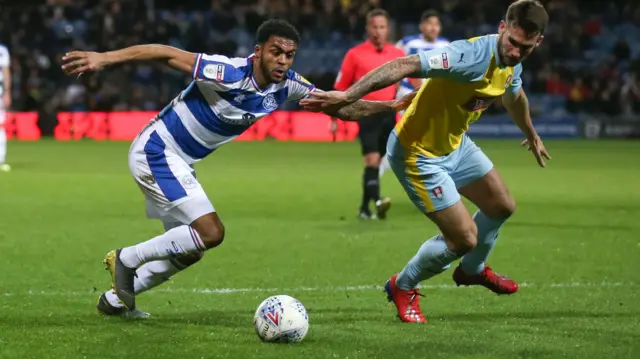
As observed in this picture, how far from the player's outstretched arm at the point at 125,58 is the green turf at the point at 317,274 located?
151cm

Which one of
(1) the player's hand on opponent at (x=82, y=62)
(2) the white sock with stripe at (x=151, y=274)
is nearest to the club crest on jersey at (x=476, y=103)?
(2) the white sock with stripe at (x=151, y=274)

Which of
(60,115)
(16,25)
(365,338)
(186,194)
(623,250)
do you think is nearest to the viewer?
(365,338)

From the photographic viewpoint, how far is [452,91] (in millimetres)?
6574

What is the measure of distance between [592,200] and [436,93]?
8610 mm

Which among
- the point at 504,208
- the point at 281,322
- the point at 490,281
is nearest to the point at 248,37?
the point at 490,281

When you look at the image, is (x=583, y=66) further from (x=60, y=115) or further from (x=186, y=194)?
(x=186, y=194)

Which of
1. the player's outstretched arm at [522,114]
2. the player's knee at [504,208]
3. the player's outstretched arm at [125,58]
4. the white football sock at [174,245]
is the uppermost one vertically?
the player's outstretched arm at [125,58]

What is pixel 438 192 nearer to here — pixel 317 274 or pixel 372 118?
pixel 317 274

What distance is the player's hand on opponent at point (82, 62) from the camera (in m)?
6.05

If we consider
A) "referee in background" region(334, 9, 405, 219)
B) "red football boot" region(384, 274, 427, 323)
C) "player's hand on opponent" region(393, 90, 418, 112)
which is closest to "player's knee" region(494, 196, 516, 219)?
"red football boot" region(384, 274, 427, 323)

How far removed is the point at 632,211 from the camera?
1334 centimetres

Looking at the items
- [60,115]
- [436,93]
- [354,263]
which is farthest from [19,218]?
[60,115]

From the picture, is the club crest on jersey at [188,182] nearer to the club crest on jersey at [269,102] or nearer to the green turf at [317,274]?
the club crest on jersey at [269,102]

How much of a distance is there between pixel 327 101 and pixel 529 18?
1.22 m
